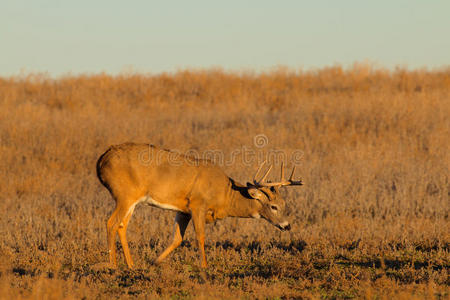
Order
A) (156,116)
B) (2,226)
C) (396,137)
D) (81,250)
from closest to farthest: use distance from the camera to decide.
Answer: (81,250)
(2,226)
(396,137)
(156,116)

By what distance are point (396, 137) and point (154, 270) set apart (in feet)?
37.0

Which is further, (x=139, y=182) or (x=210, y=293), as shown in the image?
(x=139, y=182)

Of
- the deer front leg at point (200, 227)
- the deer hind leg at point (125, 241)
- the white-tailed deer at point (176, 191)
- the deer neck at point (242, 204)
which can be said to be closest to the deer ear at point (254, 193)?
the white-tailed deer at point (176, 191)

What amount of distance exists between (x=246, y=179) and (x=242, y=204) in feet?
15.9

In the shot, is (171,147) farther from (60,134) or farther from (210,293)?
(210,293)

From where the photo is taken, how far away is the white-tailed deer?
28.2ft

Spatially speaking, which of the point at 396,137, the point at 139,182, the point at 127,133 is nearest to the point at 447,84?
the point at 396,137

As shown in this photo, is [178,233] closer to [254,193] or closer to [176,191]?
[176,191]

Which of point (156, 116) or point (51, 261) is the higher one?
point (156, 116)

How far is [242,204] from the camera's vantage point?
9.50 m

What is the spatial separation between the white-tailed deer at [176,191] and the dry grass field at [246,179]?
0.61 m

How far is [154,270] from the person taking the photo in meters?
8.27

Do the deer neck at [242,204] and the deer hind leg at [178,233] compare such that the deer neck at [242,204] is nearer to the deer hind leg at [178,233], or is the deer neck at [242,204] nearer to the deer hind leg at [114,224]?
the deer hind leg at [178,233]

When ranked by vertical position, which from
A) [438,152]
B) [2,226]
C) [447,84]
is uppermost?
[447,84]
